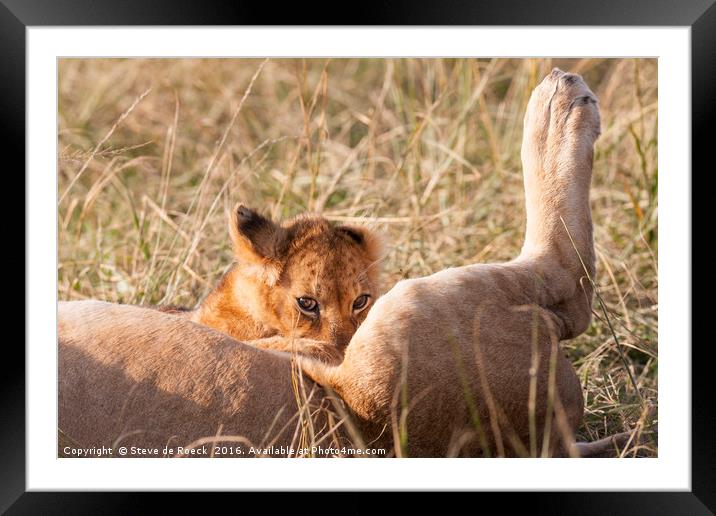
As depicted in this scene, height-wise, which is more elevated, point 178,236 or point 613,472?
point 178,236

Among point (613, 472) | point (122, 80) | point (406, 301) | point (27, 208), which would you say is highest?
point (122, 80)

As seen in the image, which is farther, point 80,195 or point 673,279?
point 80,195

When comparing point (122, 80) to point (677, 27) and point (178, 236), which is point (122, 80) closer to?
point (178, 236)

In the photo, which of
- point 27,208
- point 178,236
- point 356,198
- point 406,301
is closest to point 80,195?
point 178,236

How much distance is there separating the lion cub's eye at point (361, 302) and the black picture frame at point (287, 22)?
2.62 feet

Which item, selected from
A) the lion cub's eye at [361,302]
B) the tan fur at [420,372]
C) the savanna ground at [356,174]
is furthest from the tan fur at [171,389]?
the savanna ground at [356,174]

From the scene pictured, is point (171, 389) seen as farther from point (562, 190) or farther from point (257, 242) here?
point (562, 190)

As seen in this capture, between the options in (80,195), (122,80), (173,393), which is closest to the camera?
(173,393)

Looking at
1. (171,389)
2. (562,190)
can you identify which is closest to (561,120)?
(562,190)

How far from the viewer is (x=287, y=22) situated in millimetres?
2877

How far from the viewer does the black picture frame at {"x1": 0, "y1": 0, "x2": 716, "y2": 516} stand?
2859mm

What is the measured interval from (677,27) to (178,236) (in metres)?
2.57

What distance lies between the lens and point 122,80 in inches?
277

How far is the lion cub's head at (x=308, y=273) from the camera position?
3.46 meters
